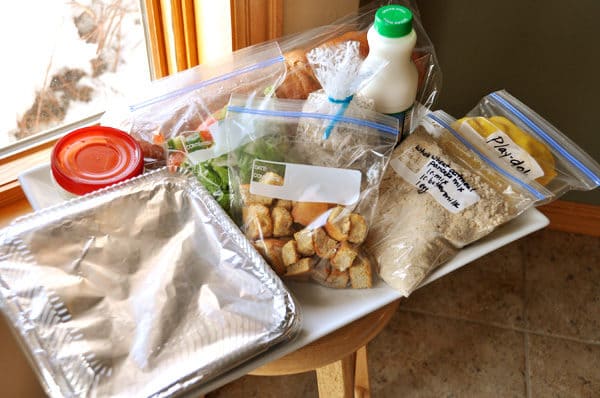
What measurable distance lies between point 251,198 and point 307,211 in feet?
0.23

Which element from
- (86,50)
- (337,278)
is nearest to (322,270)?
(337,278)

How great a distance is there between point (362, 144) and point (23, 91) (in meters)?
0.60

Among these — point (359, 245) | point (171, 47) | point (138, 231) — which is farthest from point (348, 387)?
point (171, 47)

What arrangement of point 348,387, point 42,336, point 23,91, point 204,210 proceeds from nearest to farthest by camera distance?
1. point 42,336
2. point 204,210
3. point 348,387
4. point 23,91

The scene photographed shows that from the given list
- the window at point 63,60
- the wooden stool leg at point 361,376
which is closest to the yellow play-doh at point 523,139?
the wooden stool leg at point 361,376

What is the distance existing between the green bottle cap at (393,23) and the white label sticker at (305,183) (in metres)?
0.18

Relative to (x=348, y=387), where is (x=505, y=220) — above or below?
above

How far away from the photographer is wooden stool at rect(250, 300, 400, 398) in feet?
2.85

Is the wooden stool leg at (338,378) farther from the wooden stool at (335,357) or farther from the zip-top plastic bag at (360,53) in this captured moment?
the zip-top plastic bag at (360,53)

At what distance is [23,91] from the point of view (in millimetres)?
1070

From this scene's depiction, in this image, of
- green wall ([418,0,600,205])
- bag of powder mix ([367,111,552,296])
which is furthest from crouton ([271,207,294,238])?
green wall ([418,0,600,205])

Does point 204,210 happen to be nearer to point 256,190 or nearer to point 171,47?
point 256,190

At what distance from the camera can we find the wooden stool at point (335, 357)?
0.87 meters

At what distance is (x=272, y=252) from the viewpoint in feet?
2.51
